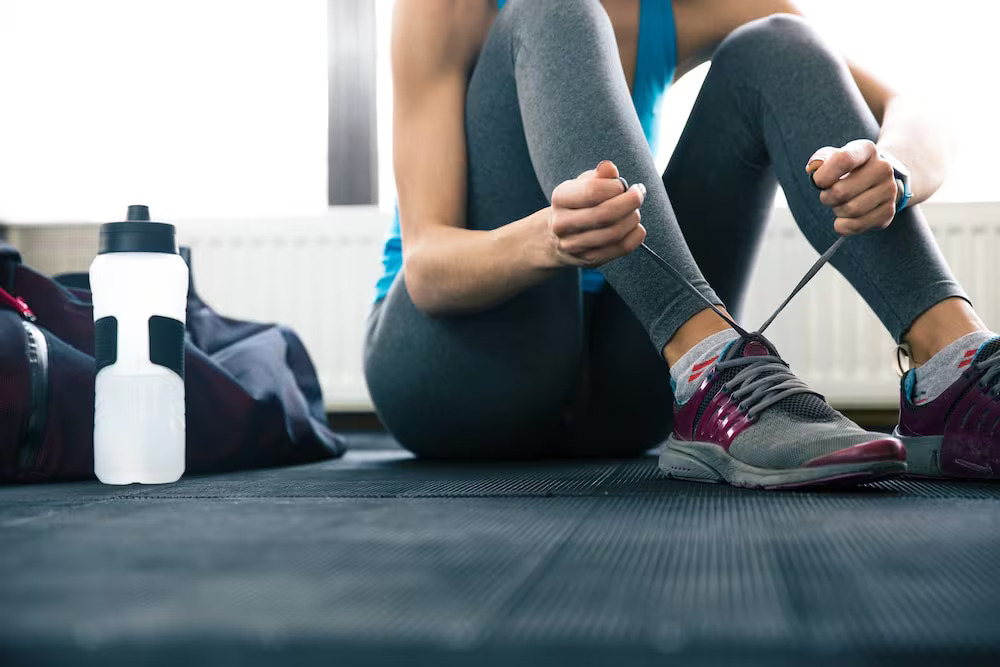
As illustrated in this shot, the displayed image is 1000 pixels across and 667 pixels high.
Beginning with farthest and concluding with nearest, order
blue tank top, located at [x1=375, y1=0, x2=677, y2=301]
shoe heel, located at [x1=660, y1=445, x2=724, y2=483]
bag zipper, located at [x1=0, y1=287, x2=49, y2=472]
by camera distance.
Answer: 1. blue tank top, located at [x1=375, y1=0, x2=677, y2=301]
2. bag zipper, located at [x1=0, y1=287, x2=49, y2=472]
3. shoe heel, located at [x1=660, y1=445, x2=724, y2=483]

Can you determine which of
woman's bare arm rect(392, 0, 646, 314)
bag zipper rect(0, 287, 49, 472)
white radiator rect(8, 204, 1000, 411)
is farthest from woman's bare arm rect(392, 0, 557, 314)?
white radiator rect(8, 204, 1000, 411)

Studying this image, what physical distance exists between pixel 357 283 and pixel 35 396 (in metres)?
1.08

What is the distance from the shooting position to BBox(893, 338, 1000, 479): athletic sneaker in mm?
734

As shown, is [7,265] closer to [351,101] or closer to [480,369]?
[480,369]

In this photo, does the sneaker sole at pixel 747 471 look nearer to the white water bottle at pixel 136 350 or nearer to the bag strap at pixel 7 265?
the white water bottle at pixel 136 350

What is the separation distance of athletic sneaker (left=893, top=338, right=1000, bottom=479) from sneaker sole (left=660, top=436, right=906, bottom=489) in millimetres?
102

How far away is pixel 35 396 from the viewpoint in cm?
87

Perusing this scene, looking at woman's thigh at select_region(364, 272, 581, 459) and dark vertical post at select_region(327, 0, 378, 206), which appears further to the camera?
dark vertical post at select_region(327, 0, 378, 206)

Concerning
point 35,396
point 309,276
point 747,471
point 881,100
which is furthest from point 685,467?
point 309,276

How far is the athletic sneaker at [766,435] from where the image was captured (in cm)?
66

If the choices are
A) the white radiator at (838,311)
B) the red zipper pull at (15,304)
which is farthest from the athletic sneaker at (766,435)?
the white radiator at (838,311)

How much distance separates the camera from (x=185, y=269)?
0.90 metres

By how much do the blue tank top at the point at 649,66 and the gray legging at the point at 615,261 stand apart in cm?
9

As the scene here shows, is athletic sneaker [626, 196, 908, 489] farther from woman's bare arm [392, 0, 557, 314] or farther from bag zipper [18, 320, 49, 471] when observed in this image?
bag zipper [18, 320, 49, 471]
